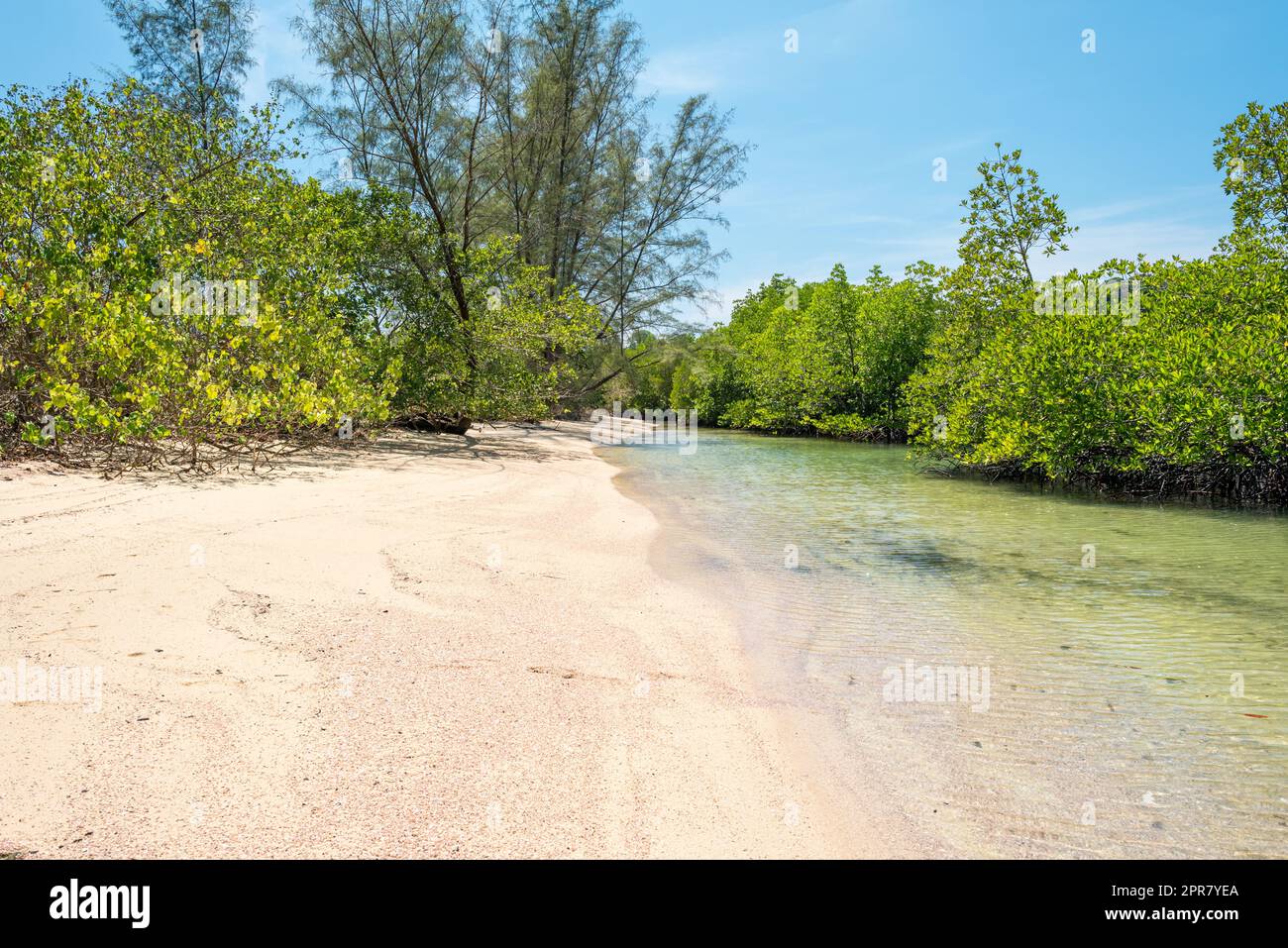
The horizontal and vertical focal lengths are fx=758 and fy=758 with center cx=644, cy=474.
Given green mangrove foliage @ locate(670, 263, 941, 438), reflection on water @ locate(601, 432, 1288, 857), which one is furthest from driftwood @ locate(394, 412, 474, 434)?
green mangrove foliage @ locate(670, 263, 941, 438)

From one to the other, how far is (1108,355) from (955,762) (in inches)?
539

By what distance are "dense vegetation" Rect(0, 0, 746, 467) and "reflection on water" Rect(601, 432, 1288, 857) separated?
6.76 meters

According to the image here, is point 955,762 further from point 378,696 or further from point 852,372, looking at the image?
point 852,372

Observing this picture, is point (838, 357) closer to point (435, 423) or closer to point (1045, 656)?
point (435, 423)

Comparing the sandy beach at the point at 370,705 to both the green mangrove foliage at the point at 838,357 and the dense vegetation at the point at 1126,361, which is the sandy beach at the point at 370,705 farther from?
the green mangrove foliage at the point at 838,357

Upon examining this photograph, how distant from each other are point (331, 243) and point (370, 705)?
14.8 meters

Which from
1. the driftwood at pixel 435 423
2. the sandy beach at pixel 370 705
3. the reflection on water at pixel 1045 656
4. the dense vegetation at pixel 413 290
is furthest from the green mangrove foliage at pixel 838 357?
the sandy beach at pixel 370 705

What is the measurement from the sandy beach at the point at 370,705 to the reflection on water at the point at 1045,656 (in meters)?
0.59

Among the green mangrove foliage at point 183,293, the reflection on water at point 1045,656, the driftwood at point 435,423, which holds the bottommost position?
the reflection on water at point 1045,656

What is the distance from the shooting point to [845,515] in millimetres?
11891

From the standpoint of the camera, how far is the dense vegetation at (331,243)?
30.3 ft

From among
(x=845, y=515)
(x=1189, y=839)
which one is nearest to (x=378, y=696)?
(x=1189, y=839)

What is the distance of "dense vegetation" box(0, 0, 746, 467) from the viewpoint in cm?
925

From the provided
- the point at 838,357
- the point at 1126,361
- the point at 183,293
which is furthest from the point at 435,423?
the point at 838,357
